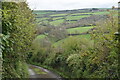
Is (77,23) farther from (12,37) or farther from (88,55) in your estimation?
(12,37)

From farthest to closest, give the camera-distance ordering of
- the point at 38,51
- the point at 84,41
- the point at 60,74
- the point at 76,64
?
1. the point at 38,51
2. the point at 60,74
3. the point at 84,41
4. the point at 76,64

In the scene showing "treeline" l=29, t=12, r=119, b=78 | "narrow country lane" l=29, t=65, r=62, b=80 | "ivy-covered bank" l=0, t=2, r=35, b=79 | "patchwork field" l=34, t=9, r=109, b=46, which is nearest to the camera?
"ivy-covered bank" l=0, t=2, r=35, b=79

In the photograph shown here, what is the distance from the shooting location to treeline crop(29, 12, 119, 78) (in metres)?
9.61

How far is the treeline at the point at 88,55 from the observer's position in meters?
9.61

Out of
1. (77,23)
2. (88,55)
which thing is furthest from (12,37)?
(77,23)

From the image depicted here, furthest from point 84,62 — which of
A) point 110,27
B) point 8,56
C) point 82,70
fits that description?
point 8,56

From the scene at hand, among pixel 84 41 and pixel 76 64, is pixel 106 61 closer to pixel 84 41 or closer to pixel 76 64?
pixel 76 64

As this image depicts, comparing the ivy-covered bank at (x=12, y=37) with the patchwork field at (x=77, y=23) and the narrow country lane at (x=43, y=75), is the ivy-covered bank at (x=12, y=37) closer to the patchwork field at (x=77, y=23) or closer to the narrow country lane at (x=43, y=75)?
the narrow country lane at (x=43, y=75)

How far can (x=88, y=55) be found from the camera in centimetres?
1634

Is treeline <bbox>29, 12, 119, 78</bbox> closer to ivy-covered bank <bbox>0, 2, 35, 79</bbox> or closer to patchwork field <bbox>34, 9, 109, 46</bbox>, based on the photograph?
patchwork field <bbox>34, 9, 109, 46</bbox>

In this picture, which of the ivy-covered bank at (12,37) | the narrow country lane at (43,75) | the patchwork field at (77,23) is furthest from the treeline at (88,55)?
the ivy-covered bank at (12,37)

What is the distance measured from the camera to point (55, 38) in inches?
1757

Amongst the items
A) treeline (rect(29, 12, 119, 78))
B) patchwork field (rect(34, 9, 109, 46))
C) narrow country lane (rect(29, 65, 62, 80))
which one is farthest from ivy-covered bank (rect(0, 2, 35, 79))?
patchwork field (rect(34, 9, 109, 46))

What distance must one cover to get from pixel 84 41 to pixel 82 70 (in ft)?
15.1
